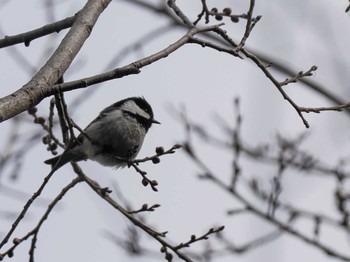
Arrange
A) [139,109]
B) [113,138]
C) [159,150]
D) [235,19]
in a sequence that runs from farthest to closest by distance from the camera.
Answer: [139,109] → [113,138] → [235,19] → [159,150]

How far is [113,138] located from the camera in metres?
5.46


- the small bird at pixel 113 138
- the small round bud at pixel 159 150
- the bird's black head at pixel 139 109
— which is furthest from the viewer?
the bird's black head at pixel 139 109

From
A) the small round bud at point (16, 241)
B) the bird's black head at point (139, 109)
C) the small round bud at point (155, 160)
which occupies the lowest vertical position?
the small round bud at point (16, 241)

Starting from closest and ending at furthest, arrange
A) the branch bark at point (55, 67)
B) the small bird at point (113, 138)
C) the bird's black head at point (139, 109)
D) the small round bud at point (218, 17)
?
the branch bark at point (55, 67) → the small round bud at point (218, 17) → the small bird at point (113, 138) → the bird's black head at point (139, 109)

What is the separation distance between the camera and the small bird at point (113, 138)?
5.42 meters

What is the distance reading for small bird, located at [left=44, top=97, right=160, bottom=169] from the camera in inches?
213

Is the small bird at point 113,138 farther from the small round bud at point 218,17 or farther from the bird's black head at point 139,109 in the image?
the small round bud at point 218,17

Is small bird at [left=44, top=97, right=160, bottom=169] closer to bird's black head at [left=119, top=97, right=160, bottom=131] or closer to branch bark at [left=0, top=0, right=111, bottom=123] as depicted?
bird's black head at [left=119, top=97, right=160, bottom=131]

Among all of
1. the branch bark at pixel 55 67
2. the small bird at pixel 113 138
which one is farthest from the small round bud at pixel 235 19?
the small bird at pixel 113 138

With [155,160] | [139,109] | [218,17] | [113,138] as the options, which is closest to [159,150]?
[155,160]

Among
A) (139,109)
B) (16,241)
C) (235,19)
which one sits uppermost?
(139,109)

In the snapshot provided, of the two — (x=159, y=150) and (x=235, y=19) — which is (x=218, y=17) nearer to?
(x=235, y=19)

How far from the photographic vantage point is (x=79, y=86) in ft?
9.56

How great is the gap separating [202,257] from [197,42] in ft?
12.1
